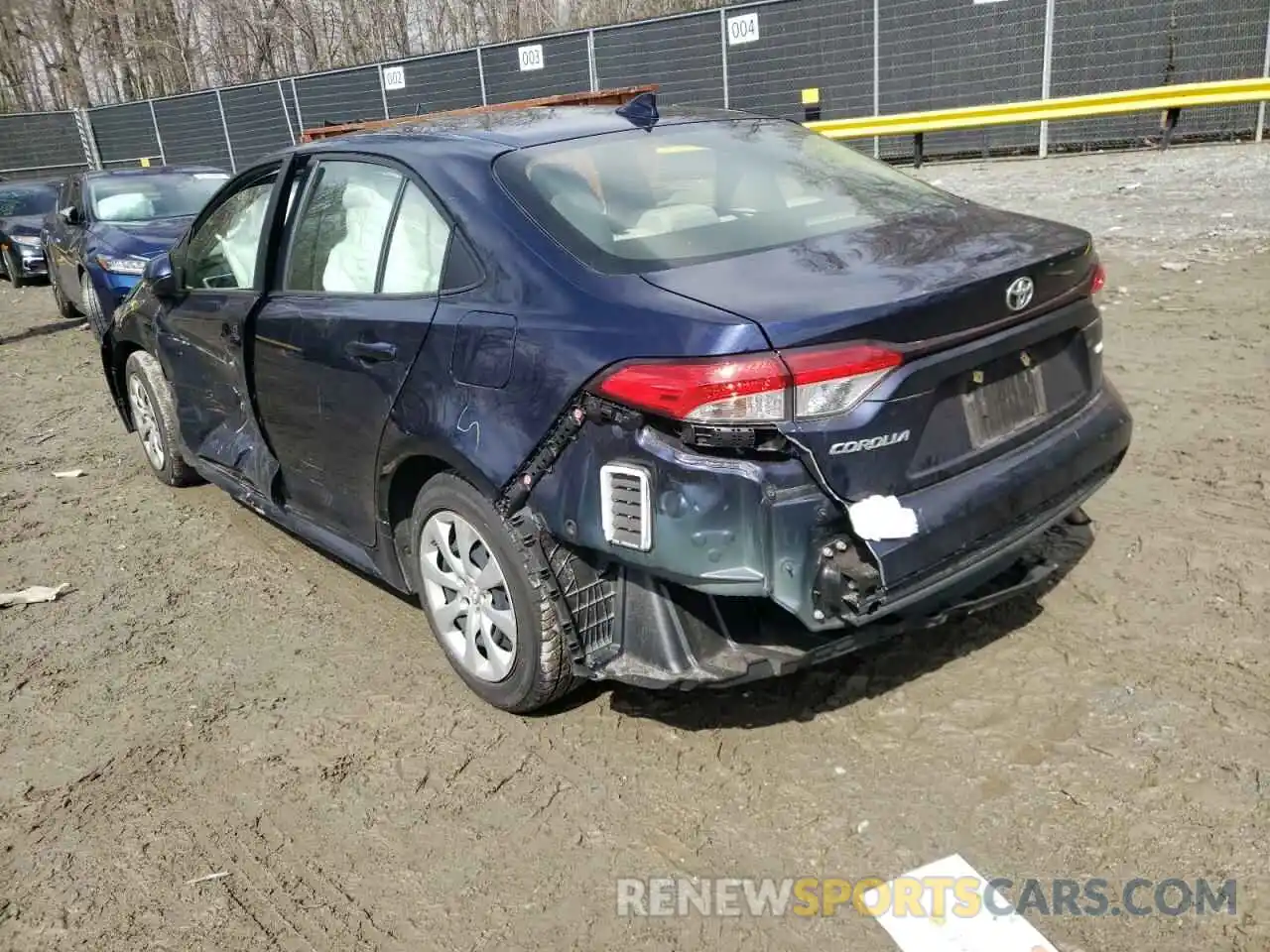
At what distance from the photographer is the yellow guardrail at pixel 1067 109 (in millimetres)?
12984

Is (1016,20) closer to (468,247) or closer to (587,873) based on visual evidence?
(468,247)

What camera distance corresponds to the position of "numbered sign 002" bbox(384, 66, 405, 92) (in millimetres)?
21672

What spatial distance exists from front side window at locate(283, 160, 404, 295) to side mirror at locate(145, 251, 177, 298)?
1.10 meters

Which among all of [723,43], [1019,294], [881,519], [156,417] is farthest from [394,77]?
[881,519]

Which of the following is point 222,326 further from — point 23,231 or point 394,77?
point 394,77

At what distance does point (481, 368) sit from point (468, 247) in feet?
1.32

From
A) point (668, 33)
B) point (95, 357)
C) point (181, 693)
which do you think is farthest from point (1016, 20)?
point (181, 693)

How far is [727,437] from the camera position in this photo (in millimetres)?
2523

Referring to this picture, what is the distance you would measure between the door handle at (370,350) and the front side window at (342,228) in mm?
212

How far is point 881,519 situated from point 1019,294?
0.80m

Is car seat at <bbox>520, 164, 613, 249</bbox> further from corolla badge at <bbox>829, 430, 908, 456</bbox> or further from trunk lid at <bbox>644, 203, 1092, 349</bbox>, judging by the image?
corolla badge at <bbox>829, 430, 908, 456</bbox>

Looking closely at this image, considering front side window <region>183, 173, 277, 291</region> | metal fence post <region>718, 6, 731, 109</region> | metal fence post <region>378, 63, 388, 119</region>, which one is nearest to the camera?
front side window <region>183, 173, 277, 291</region>

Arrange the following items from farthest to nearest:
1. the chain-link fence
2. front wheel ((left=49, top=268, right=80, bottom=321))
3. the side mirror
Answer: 1. the chain-link fence
2. front wheel ((left=49, top=268, right=80, bottom=321))
3. the side mirror

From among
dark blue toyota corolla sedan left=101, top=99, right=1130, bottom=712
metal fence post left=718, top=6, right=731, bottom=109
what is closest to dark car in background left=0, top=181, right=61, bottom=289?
metal fence post left=718, top=6, right=731, bottom=109
